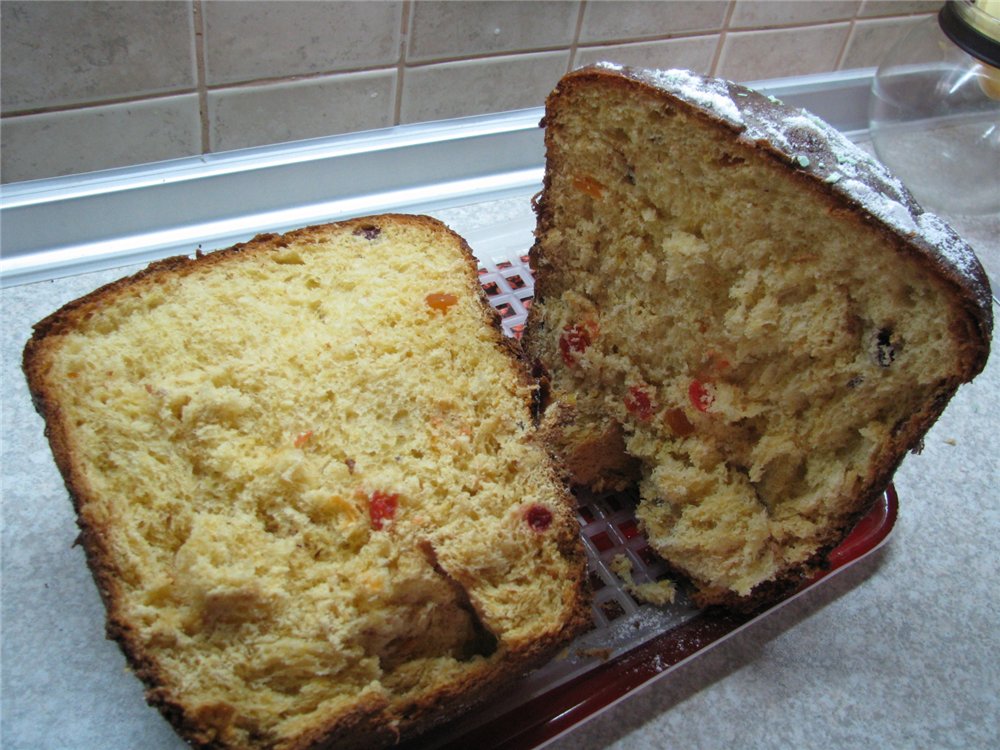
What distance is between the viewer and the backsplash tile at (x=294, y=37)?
1.62 m

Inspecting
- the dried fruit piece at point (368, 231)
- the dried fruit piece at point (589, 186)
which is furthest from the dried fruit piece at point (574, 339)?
the dried fruit piece at point (368, 231)

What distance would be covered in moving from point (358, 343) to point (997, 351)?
153cm

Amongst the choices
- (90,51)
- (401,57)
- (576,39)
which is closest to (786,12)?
(576,39)

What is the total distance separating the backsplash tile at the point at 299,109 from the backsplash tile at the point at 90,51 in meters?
0.13

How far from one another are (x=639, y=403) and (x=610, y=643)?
0.39 metres

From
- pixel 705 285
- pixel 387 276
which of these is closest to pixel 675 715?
pixel 705 285

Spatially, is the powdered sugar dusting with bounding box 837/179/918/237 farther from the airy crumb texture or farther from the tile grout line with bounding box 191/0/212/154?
the tile grout line with bounding box 191/0/212/154

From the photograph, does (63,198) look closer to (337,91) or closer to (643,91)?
(337,91)

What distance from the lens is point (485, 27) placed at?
6.21 ft

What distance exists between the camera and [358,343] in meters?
1.25

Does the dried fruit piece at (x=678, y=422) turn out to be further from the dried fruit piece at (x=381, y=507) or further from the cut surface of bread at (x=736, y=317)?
the dried fruit piece at (x=381, y=507)

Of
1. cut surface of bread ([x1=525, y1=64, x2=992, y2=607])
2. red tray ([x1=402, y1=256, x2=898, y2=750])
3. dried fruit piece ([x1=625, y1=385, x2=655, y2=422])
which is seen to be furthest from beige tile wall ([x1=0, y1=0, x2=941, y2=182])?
red tray ([x1=402, y1=256, x2=898, y2=750])

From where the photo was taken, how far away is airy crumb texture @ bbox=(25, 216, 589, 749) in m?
1.02

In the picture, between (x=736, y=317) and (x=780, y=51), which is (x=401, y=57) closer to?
(x=736, y=317)
